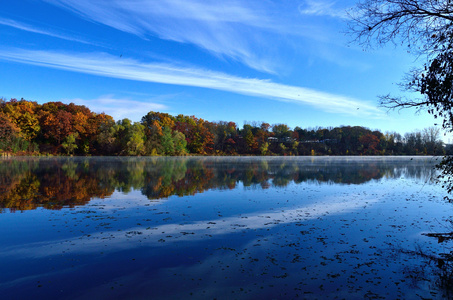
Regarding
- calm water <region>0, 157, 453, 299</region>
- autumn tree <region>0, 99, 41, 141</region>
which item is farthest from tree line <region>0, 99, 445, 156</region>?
calm water <region>0, 157, 453, 299</region>

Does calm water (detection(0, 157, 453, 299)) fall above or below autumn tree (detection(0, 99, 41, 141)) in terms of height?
below

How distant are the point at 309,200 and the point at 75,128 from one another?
66502 mm

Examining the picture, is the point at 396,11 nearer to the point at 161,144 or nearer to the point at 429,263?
the point at 429,263

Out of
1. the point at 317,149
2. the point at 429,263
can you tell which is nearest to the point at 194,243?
the point at 429,263

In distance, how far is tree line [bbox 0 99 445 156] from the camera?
62469 millimetres

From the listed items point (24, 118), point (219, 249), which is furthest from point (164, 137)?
point (219, 249)

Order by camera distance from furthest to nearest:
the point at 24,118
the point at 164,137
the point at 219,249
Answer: the point at 164,137 → the point at 24,118 → the point at 219,249

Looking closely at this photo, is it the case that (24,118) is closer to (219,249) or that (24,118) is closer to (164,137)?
(164,137)

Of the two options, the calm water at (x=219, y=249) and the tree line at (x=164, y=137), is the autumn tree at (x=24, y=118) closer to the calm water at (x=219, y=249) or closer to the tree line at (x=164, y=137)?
the tree line at (x=164, y=137)

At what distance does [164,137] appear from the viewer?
73375 millimetres

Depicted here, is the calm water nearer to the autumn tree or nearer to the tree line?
the tree line

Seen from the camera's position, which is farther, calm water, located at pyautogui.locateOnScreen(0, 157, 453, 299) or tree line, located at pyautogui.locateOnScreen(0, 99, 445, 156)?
tree line, located at pyautogui.locateOnScreen(0, 99, 445, 156)

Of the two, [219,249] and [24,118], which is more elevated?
[24,118]

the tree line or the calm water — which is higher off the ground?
the tree line
